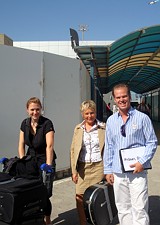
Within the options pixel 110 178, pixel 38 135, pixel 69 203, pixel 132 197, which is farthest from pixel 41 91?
pixel 132 197

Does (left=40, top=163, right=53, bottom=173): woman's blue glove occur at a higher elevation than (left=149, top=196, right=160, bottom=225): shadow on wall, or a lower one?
higher

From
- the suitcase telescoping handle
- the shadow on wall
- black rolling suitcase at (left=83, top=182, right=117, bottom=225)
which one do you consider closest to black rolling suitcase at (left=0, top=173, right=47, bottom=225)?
the suitcase telescoping handle

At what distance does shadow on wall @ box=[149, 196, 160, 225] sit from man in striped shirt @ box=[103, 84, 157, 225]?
1.20 meters

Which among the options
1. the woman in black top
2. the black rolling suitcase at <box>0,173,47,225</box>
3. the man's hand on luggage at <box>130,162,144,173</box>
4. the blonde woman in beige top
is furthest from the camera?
the blonde woman in beige top

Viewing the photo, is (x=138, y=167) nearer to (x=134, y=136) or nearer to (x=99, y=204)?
(x=134, y=136)

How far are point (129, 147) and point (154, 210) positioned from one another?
2002 millimetres

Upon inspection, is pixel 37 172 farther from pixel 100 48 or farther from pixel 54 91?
pixel 100 48

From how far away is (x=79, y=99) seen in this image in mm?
7262

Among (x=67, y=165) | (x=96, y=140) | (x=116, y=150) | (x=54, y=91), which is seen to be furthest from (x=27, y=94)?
(x=116, y=150)

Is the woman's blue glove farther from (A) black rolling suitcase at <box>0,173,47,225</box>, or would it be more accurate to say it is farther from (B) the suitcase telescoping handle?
(A) black rolling suitcase at <box>0,173,47,225</box>

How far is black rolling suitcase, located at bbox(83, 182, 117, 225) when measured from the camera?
3439 millimetres

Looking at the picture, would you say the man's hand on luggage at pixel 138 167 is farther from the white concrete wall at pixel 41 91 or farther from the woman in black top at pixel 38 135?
the white concrete wall at pixel 41 91

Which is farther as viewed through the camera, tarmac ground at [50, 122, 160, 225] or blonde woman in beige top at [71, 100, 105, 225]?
tarmac ground at [50, 122, 160, 225]

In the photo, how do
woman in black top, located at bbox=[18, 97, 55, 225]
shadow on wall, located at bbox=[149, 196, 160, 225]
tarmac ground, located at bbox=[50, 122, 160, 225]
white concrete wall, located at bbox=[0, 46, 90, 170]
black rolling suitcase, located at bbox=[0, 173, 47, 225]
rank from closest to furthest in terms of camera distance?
black rolling suitcase, located at bbox=[0, 173, 47, 225] → woman in black top, located at bbox=[18, 97, 55, 225] → shadow on wall, located at bbox=[149, 196, 160, 225] → tarmac ground, located at bbox=[50, 122, 160, 225] → white concrete wall, located at bbox=[0, 46, 90, 170]
